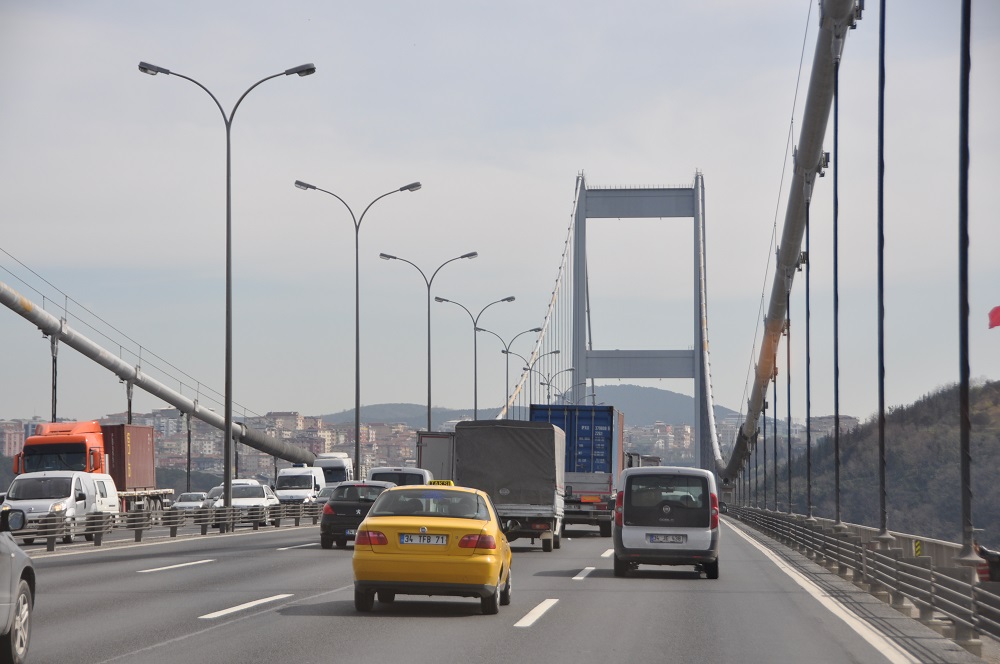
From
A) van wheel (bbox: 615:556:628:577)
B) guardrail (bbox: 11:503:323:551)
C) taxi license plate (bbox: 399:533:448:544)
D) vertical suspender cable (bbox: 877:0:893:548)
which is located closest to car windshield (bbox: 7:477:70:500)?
guardrail (bbox: 11:503:323:551)

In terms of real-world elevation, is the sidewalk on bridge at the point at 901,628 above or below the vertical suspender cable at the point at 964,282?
below

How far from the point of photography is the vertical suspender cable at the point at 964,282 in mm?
14453

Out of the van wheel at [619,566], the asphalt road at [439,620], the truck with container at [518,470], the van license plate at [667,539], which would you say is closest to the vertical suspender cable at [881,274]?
the asphalt road at [439,620]

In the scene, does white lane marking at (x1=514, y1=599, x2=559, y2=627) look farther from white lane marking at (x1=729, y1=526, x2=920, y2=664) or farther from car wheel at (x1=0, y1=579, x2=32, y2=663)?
car wheel at (x1=0, y1=579, x2=32, y2=663)

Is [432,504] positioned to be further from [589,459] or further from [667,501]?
[589,459]

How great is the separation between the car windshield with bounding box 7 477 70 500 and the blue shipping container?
12.9 metres

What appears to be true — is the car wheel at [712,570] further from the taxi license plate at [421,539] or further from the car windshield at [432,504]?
the taxi license plate at [421,539]

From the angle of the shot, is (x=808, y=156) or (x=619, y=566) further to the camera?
(x=808, y=156)

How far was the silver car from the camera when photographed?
9.05 metres

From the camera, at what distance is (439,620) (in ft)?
43.3

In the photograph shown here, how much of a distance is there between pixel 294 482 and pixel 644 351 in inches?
1643

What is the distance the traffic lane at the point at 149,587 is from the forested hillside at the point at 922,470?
6710cm

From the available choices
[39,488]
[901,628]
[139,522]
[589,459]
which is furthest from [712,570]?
[39,488]

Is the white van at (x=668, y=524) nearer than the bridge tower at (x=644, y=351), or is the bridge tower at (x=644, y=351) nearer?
the white van at (x=668, y=524)
